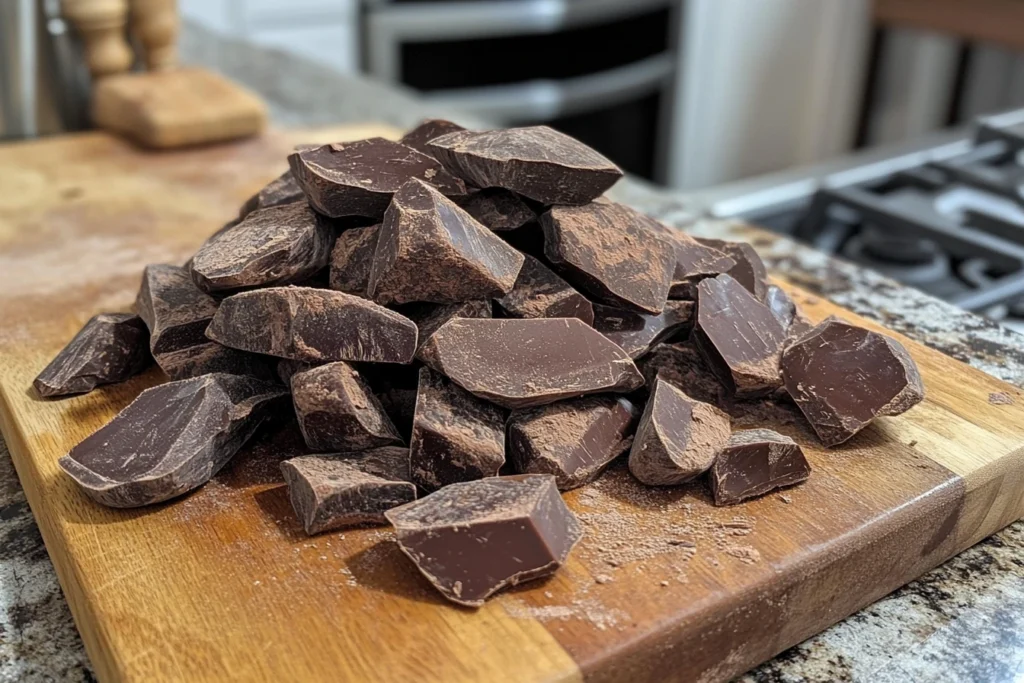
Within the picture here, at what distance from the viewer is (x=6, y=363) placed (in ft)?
4.50

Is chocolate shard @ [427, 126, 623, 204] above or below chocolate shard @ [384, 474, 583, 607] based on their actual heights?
above

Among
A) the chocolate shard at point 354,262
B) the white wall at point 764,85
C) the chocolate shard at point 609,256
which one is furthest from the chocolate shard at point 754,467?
the white wall at point 764,85

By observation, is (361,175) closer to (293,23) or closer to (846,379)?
(846,379)

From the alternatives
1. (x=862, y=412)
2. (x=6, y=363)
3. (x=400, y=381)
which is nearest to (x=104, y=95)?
(x=6, y=363)

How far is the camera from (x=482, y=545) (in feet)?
3.00

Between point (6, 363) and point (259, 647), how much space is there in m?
0.75

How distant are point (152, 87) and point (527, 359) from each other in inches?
71.9

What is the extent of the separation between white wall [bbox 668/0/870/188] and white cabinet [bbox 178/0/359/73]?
1591 mm

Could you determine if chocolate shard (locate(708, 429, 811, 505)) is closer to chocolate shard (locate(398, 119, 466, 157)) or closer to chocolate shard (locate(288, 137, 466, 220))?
chocolate shard (locate(288, 137, 466, 220))

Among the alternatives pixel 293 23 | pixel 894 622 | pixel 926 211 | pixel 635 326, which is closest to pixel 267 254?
pixel 635 326

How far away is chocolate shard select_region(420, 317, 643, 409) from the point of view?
108cm

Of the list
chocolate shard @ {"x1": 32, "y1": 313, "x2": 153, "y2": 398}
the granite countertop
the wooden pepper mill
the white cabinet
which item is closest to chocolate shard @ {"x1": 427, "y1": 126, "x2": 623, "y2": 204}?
chocolate shard @ {"x1": 32, "y1": 313, "x2": 153, "y2": 398}

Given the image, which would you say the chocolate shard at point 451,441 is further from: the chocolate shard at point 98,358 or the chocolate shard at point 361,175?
the chocolate shard at point 98,358

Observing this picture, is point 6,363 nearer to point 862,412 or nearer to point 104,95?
point 862,412
